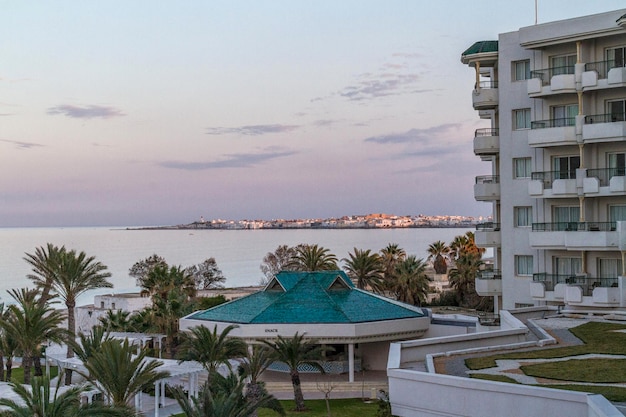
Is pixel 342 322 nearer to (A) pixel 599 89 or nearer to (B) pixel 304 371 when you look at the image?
(B) pixel 304 371

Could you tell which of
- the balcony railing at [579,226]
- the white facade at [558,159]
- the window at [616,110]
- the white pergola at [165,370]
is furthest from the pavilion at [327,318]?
the window at [616,110]

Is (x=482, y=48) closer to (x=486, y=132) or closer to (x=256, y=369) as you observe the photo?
(x=486, y=132)

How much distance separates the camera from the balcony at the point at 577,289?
1517 inches

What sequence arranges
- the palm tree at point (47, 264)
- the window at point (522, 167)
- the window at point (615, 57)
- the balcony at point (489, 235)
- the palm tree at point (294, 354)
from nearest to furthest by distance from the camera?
1. the palm tree at point (294, 354)
2. the window at point (615, 57)
3. the window at point (522, 167)
4. the balcony at point (489, 235)
5. the palm tree at point (47, 264)

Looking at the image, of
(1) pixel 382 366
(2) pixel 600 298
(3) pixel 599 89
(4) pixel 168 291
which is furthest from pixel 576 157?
(4) pixel 168 291

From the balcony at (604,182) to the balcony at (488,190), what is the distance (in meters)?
6.24

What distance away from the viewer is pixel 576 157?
1665 inches

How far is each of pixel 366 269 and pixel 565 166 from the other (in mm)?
32141

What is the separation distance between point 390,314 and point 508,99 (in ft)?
46.1

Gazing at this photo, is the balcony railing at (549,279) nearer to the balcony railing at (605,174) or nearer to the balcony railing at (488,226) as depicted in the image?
the balcony railing at (488,226)

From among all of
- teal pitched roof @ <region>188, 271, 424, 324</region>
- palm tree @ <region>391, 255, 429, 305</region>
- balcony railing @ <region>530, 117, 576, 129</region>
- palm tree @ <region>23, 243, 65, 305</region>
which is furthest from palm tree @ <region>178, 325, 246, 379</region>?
palm tree @ <region>391, 255, 429, 305</region>

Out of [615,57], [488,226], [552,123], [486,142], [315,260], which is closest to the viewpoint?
[615,57]

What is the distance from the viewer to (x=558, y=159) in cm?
4291

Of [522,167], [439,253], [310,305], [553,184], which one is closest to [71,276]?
[310,305]
